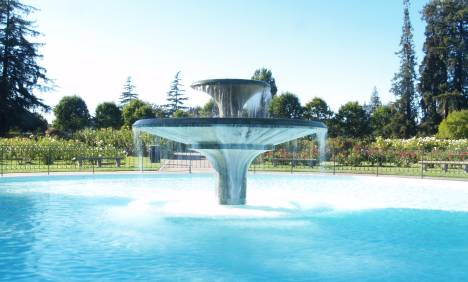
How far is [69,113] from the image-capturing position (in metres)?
67.1

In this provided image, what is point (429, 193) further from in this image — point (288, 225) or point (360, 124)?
point (360, 124)

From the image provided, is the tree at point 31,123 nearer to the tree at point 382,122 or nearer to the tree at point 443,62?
the tree at point 382,122

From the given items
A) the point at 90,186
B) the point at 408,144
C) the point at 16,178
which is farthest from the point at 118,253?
the point at 408,144

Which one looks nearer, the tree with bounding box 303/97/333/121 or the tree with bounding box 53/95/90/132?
the tree with bounding box 303/97/333/121

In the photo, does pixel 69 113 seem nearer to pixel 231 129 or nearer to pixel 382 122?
pixel 382 122

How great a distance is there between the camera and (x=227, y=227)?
9.69 metres

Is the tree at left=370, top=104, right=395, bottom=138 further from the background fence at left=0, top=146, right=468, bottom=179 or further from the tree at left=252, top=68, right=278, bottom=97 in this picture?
the background fence at left=0, top=146, right=468, bottom=179

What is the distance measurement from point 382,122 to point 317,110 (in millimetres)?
12736

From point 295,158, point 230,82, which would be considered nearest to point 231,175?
point 230,82

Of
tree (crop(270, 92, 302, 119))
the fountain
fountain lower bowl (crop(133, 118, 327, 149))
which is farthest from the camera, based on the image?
tree (crop(270, 92, 302, 119))

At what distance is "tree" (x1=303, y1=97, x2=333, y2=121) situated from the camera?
58.7 metres

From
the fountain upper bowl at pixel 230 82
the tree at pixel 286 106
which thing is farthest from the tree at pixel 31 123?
the fountain upper bowl at pixel 230 82

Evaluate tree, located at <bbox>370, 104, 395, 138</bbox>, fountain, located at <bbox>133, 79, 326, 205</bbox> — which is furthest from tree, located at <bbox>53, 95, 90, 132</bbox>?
fountain, located at <bbox>133, 79, 326, 205</bbox>

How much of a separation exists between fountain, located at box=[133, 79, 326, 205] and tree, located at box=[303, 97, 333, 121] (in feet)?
151
